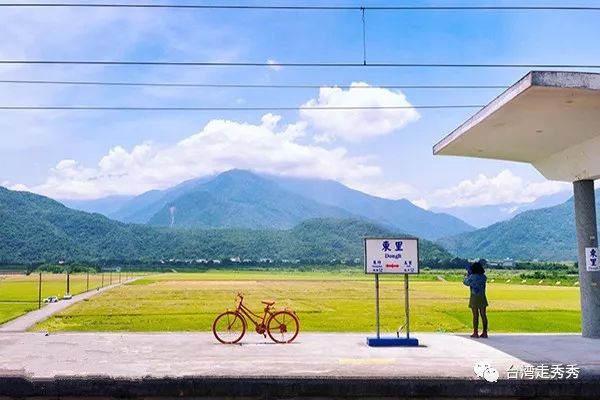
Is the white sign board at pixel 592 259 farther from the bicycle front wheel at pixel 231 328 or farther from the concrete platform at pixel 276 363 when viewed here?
the bicycle front wheel at pixel 231 328

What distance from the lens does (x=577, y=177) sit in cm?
1152

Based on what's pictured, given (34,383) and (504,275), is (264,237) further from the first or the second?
(34,383)

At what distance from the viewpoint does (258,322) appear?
11.2m

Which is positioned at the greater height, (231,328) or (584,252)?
(584,252)

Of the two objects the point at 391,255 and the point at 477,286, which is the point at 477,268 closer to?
the point at 477,286

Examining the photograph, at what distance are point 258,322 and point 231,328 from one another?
1.68 feet

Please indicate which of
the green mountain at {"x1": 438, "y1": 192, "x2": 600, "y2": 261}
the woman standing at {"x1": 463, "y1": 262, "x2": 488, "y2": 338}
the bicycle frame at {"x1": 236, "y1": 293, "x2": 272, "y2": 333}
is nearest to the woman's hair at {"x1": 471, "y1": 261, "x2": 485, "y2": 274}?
the woman standing at {"x1": 463, "y1": 262, "x2": 488, "y2": 338}

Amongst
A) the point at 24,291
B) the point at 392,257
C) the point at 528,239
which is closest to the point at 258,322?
the point at 392,257

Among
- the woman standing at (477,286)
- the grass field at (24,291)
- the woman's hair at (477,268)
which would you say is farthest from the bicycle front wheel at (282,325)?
the grass field at (24,291)

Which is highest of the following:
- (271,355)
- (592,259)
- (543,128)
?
(543,128)

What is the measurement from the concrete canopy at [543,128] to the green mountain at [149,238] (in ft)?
301

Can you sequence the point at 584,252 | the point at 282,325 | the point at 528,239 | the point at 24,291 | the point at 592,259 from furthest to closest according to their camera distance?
the point at 528,239, the point at 24,291, the point at 584,252, the point at 592,259, the point at 282,325

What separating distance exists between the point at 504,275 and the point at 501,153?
6238 cm

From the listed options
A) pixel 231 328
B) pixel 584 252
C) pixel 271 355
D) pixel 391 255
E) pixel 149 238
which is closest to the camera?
pixel 271 355
